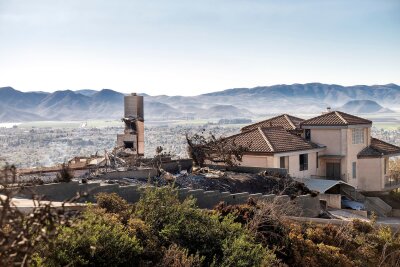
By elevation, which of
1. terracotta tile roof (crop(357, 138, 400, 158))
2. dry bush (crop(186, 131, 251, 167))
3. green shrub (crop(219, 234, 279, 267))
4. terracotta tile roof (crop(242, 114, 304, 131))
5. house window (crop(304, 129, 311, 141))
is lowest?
green shrub (crop(219, 234, 279, 267))

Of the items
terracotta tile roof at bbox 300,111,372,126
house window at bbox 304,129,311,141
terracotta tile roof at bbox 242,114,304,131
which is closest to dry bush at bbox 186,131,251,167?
house window at bbox 304,129,311,141

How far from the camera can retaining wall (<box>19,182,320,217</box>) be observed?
1969 centimetres

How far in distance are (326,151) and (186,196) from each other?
64.2ft

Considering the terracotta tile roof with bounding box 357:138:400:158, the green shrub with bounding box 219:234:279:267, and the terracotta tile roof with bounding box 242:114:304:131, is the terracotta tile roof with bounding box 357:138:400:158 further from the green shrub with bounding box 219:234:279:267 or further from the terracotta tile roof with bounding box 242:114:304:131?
the green shrub with bounding box 219:234:279:267

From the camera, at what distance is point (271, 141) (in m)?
36.1

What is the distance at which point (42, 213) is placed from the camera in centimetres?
752

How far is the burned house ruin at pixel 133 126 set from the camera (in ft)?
137

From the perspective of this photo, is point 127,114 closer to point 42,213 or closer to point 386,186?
point 386,186

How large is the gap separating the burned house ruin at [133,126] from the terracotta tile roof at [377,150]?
586 inches

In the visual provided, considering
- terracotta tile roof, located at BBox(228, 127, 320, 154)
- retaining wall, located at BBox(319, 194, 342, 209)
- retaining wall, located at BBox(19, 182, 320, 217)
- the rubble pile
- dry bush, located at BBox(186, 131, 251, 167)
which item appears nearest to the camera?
retaining wall, located at BBox(19, 182, 320, 217)

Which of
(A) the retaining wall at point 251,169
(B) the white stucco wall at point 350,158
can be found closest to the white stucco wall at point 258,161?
(A) the retaining wall at point 251,169

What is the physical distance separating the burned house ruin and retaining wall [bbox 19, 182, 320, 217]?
1669cm

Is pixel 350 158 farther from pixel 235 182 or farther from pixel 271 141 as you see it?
pixel 235 182

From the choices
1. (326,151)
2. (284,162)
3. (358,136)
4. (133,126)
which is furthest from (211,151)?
(358,136)
